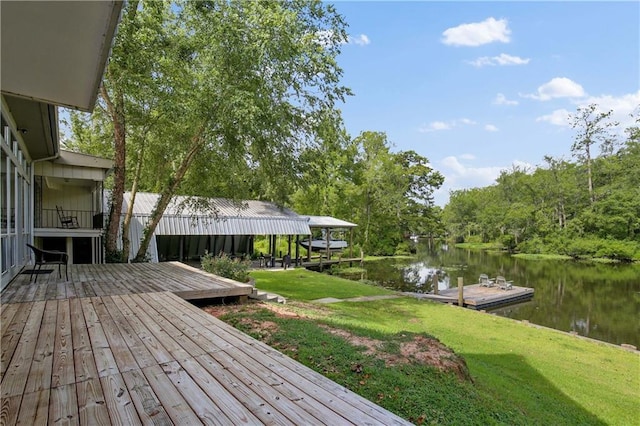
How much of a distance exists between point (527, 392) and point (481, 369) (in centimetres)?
67

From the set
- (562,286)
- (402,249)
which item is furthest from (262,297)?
(402,249)

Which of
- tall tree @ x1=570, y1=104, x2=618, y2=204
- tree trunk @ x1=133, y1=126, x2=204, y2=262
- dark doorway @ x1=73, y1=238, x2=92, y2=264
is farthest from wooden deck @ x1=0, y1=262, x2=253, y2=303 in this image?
tall tree @ x1=570, y1=104, x2=618, y2=204

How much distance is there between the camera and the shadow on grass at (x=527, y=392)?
14.6 ft

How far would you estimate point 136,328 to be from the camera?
350 cm

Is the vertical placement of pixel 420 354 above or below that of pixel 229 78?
below

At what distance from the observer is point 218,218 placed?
51.5 ft

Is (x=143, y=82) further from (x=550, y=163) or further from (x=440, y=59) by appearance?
(x=550, y=163)

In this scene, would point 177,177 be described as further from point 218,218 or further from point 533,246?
point 533,246

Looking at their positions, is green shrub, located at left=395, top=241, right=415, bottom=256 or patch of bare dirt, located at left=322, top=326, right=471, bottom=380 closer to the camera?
patch of bare dirt, located at left=322, top=326, right=471, bottom=380

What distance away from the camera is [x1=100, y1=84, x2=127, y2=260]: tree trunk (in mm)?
9789

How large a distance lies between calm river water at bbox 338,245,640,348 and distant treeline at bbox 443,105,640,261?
4.62 metres

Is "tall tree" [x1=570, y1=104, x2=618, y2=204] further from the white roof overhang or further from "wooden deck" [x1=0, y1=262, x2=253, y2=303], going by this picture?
the white roof overhang

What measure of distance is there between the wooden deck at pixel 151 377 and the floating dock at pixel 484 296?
11.7 meters

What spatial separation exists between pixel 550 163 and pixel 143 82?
43634mm
